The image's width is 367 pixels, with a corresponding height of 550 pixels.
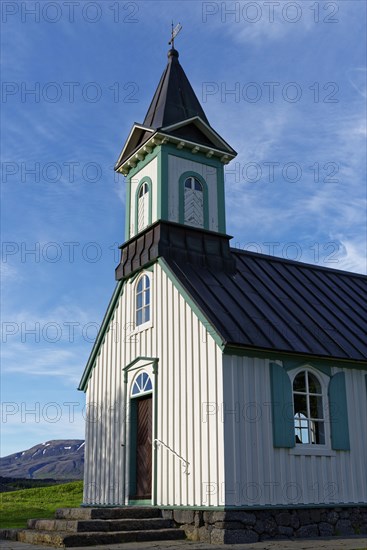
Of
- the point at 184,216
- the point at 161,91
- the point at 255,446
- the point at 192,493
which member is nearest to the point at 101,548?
the point at 192,493

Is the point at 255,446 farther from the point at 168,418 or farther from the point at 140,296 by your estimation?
the point at 140,296

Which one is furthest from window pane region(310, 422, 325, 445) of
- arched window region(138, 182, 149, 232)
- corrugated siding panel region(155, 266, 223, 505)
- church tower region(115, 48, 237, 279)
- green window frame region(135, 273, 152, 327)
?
arched window region(138, 182, 149, 232)

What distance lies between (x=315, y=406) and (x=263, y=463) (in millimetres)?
2138

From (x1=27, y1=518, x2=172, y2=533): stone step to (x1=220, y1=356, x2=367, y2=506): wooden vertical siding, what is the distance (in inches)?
67.3

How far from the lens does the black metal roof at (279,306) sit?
1402 centimetres

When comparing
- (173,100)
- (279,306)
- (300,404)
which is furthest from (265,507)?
(173,100)

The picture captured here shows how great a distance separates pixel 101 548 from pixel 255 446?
358 cm

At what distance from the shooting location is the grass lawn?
21089 millimetres

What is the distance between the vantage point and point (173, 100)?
18.6m

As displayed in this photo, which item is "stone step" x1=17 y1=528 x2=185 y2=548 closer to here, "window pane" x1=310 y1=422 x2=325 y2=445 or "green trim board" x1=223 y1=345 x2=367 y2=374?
"window pane" x1=310 y1=422 x2=325 y2=445

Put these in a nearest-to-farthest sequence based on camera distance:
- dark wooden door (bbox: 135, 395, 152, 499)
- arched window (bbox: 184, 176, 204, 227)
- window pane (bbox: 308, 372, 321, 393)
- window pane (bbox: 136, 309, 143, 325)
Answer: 1. window pane (bbox: 308, 372, 321, 393)
2. dark wooden door (bbox: 135, 395, 152, 499)
3. window pane (bbox: 136, 309, 143, 325)
4. arched window (bbox: 184, 176, 204, 227)

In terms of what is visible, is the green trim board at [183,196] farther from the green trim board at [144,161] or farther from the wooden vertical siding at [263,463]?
the wooden vertical siding at [263,463]

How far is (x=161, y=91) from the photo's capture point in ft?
62.8

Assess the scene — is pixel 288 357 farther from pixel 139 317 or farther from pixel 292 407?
pixel 139 317
